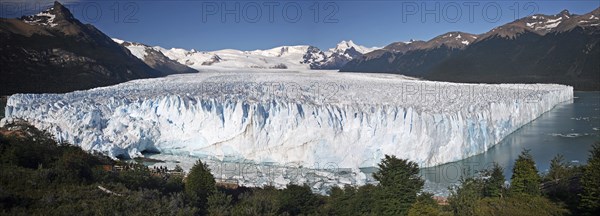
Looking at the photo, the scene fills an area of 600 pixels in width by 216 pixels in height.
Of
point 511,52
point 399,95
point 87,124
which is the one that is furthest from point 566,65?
point 87,124

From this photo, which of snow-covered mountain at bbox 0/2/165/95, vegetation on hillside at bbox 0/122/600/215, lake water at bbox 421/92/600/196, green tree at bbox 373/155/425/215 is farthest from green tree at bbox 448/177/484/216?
snow-covered mountain at bbox 0/2/165/95

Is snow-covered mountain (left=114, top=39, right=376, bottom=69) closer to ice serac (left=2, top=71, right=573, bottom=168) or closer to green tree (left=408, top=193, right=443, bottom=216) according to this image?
ice serac (left=2, top=71, right=573, bottom=168)

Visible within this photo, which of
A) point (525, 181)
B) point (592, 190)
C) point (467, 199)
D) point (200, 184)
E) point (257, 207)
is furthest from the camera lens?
point (525, 181)

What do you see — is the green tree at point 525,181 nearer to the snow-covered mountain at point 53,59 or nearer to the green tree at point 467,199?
the green tree at point 467,199

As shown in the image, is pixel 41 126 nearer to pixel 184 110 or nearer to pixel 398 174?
pixel 184 110

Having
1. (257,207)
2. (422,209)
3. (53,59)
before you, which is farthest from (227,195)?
(53,59)

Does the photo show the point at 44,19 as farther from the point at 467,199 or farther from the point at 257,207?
the point at 467,199
